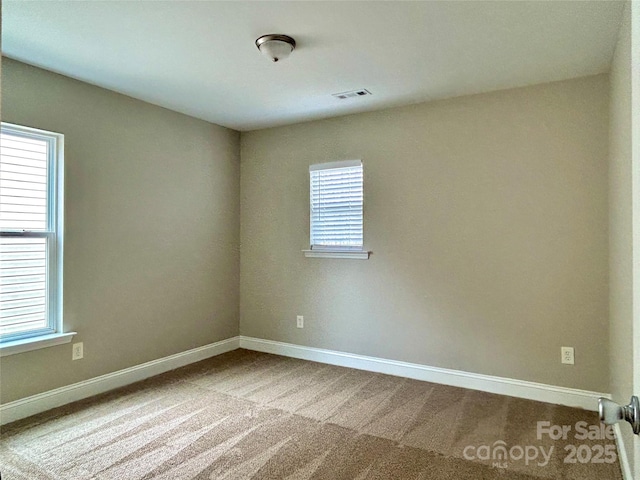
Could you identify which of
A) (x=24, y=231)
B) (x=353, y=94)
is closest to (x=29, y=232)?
(x=24, y=231)

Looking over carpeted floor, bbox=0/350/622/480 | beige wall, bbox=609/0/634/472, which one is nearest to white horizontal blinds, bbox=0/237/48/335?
carpeted floor, bbox=0/350/622/480

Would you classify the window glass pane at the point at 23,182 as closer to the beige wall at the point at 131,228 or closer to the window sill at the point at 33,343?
the beige wall at the point at 131,228

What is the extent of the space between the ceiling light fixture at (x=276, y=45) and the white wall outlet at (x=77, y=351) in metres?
2.61

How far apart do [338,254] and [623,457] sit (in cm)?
262

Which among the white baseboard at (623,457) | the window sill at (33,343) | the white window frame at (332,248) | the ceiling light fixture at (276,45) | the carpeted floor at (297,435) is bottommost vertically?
the carpeted floor at (297,435)

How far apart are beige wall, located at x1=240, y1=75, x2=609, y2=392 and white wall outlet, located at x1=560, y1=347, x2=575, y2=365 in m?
0.04

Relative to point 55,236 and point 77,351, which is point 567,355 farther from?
point 55,236

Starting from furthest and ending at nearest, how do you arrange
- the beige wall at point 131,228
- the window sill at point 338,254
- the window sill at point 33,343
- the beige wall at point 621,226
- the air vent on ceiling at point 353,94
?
the window sill at point 338,254
the air vent on ceiling at point 353,94
the beige wall at point 131,228
the window sill at point 33,343
the beige wall at point 621,226

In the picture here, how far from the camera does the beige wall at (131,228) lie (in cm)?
313

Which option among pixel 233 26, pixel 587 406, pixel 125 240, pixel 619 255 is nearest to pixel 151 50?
pixel 233 26

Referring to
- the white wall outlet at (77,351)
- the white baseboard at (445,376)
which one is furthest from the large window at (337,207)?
the white wall outlet at (77,351)

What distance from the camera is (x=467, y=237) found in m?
3.57

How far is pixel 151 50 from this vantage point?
2.79 metres

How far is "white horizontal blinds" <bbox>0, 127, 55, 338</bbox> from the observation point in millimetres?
2922
